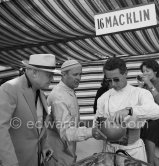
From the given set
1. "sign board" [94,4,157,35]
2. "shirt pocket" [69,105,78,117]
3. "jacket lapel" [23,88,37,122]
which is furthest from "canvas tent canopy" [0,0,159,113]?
"jacket lapel" [23,88,37,122]

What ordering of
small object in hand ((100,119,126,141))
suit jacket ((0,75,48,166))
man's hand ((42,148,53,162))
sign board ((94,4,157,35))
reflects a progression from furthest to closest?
sign board ((94,4,157,35)), man's hand ((42,148,53,162)), small object in hand ((100,119,126,141)), suit jacket ((0,75,48,166))

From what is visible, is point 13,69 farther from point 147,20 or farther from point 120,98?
point 120,98

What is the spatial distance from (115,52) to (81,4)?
1.33m

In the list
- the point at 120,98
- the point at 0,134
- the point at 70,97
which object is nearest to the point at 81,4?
the point at 70,97

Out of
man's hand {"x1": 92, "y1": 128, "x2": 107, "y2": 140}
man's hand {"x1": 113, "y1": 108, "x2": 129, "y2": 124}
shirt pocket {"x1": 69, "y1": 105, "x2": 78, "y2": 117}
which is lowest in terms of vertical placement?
man's hand {"x1": 92, "y1": 128, "x2": 107, "y2": 140}

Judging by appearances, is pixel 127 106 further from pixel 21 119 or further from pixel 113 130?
pixel 21 119

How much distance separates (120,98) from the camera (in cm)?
265

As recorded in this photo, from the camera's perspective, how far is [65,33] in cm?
487

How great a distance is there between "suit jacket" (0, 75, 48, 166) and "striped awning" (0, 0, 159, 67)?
1.91 meters

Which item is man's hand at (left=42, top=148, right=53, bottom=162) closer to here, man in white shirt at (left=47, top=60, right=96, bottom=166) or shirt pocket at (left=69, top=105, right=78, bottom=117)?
man in white shirt at (left=47, top=60, right=96, bottom=166)

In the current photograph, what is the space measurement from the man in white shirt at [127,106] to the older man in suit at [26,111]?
19.9 inches

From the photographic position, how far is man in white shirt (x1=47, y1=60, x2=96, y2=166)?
8.85 feet

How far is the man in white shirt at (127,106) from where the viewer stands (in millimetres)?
2389

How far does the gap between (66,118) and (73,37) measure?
7.81ft
